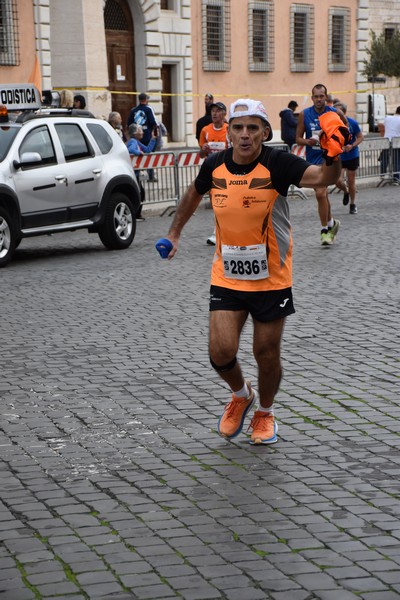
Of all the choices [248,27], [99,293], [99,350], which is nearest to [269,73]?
[248,27]

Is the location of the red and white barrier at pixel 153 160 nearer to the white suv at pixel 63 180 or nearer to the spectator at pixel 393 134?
the white suv at pixel 63 180

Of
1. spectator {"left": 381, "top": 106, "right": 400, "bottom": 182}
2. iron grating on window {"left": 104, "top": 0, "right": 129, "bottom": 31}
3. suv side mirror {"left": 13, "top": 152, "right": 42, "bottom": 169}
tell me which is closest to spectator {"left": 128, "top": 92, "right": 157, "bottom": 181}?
spectator {"left": 381, "top": 106, "right": 400, "bottom": 182}

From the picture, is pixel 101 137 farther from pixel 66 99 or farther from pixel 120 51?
pixel 120 51

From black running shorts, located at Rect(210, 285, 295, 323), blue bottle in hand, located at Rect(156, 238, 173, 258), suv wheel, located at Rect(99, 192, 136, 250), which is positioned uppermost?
blue bottle in hand, located at Rect(156, 238, 173, 258)

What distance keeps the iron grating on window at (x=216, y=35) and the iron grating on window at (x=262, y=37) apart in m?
1.47

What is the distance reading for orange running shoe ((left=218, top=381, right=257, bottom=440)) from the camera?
645 cm

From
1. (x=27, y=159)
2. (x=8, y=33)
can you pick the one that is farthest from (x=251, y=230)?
(x=8, y=33)

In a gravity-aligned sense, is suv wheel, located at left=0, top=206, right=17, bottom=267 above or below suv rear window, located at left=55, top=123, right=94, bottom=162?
below

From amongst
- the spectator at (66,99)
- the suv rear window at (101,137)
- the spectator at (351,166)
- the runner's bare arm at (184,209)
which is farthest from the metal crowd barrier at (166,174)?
the runner's bare arm at (184,209)

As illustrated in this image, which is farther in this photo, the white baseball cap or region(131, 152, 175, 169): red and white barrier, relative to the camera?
region(131, 152, 175, 169): red and white barrier

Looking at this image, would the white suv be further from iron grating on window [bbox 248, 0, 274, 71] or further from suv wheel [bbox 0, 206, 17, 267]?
iron grating on window [bbox 248, 0, 274, 71]

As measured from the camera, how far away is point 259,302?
6223mm

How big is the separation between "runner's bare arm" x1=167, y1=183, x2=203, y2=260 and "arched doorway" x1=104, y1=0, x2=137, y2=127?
98.8 ft

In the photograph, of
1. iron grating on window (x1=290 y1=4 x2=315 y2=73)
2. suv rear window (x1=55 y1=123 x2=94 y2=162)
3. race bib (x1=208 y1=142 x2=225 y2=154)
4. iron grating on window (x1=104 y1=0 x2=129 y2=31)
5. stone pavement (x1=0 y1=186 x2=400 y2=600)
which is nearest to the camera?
stone pavement (x1=0 y1=186 x2=400 y2=600)
